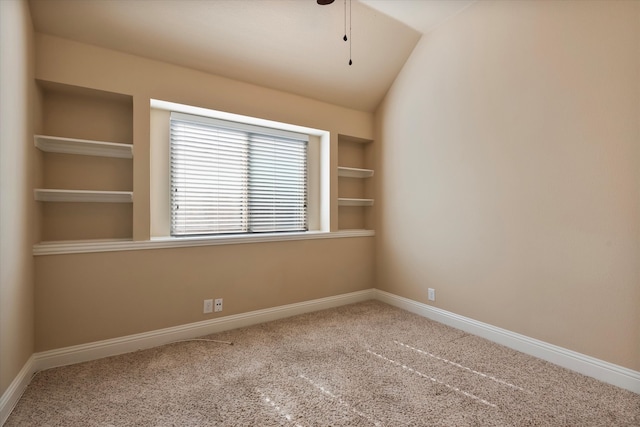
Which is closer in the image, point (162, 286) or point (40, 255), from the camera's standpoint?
point (40, 255)

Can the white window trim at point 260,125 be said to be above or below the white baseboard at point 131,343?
above

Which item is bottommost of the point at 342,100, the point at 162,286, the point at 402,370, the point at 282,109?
the point at 402,370

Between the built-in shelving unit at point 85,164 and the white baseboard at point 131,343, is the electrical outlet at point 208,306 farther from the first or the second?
the built-in shelving unit at point 85,164

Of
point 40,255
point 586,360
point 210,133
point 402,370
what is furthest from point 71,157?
point 586,360

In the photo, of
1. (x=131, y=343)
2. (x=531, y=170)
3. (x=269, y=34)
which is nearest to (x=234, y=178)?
(x=269, y=34)

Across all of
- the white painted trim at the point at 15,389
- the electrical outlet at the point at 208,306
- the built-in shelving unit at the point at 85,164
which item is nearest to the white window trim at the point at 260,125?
the built-in shelving unit at the point at 85,164

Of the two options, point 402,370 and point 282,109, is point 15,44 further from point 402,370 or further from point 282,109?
point 402,370

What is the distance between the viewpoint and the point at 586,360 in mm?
2113

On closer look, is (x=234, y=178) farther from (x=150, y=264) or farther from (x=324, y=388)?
(x=324, y=388)

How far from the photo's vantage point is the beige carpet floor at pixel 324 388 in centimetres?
167

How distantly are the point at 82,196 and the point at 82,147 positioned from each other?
40cm

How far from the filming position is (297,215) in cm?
372

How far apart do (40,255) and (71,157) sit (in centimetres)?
81

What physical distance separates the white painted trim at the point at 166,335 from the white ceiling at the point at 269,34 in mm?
2367
